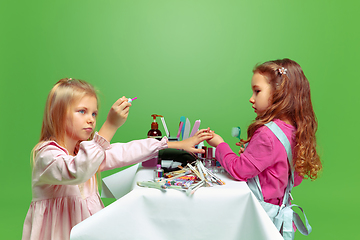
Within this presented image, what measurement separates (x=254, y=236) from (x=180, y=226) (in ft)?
0.83

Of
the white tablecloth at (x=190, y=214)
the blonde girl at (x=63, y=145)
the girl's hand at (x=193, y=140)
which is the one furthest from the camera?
the girl's hand at (x=193, y=140)

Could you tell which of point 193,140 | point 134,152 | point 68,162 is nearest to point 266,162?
point 193,140

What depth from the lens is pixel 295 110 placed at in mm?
1608

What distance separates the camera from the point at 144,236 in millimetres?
1132

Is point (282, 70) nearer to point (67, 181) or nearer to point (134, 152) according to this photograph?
point (134, 152)

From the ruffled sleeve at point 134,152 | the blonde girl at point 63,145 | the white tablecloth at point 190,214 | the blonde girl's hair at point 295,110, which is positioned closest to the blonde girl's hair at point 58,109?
the blonde girl at point 63,145

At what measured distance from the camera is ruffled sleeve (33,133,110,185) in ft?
3.86

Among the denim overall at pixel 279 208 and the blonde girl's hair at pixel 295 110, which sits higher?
the blonde girl's hair at pixel 295 110

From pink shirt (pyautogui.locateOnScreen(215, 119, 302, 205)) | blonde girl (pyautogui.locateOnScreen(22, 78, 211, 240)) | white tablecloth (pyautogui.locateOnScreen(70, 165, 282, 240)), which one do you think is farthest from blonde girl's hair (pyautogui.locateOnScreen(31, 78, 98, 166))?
pink shirt (pyautogui.locateOnScreen(215, 119, 302, 205))

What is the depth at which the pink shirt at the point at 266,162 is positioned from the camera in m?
1.45

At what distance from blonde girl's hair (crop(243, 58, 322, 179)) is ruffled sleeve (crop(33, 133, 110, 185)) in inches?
29.8

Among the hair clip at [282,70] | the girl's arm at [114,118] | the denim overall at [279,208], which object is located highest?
the hair clip at [282,70]

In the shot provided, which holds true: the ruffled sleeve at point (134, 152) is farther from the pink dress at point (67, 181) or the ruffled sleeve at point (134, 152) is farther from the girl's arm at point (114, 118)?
the girl's arm at point (114, 118)

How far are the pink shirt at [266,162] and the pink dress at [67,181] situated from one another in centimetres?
37
